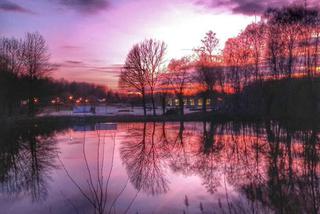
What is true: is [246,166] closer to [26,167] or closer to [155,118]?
[26,167]

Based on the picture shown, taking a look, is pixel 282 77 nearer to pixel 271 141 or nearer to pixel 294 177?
pixel 271 141

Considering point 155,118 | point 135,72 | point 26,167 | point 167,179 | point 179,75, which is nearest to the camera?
point 167,179

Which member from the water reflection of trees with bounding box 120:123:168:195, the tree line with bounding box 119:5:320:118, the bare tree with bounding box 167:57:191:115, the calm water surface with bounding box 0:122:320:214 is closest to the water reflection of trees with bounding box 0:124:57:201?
the calm water surface with bounding box 0:122:320:214

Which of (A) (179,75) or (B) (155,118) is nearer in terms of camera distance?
(B) (155,118)

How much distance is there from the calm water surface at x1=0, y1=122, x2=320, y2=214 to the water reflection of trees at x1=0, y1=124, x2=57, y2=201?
0.11 feet

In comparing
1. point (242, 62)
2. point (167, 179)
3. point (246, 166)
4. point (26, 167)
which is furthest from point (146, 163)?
point (242, 62)

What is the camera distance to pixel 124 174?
14.2 meters

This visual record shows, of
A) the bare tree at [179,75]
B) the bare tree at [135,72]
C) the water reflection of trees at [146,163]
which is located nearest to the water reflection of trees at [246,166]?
the water reflection of trees at [146,163]

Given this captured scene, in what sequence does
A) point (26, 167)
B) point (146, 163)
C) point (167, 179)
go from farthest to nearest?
point (146, 163) → point (26, 167) → point (167, 179)

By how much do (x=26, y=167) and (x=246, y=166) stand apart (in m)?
10.2

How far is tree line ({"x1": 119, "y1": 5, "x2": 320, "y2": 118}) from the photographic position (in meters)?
44.3

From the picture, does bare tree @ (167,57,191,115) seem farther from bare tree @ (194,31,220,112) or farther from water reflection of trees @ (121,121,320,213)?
water reflection of trees @ (121,121,320,213)

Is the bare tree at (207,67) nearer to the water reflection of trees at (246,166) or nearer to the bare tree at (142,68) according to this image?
the bare tree at (142,68)

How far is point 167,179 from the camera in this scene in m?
13.1
